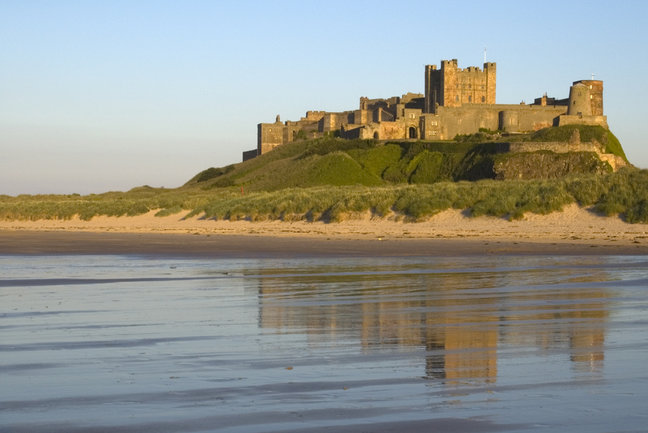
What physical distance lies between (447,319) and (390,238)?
1664cm

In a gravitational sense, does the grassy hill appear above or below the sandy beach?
above

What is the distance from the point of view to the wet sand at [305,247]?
66.0ft


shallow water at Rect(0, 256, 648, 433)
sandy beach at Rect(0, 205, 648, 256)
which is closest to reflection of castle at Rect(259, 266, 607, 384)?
shallow water at Rect(0, 256, 648, 433)

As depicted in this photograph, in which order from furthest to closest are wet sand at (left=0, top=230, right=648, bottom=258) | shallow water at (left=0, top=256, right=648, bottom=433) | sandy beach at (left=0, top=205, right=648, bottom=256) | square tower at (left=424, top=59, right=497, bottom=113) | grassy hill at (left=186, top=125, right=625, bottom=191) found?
1. square tower at (left=424, top=59, right=497, bottom=113)
2. grassy hill at (left=186, top=125, right=625, bottom=191)
3. sandy beach at (left=0, top=205, right=648, bottom=256)
4. wet sand at (left=0, top=230, right=648, bottom=258)
5. shallow water at (left=0, top=256, right=648, bottom=433)

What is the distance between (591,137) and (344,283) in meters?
53.4

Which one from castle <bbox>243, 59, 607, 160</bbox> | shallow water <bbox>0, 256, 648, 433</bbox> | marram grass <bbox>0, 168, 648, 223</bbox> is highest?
castle <bbox>243, 59, 607, 160</bbox>

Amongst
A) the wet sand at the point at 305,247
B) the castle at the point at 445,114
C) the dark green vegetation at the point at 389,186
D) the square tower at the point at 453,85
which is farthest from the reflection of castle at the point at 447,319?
the square tower at the point at 453,85

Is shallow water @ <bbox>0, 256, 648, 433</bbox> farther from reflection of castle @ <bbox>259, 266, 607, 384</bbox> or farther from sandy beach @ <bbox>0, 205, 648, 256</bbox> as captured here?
sandy beach @ <bbox>0, 205, 648, 256</bbox>

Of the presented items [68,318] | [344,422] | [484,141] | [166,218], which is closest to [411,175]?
[484,141]

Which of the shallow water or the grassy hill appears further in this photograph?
the grassy hill

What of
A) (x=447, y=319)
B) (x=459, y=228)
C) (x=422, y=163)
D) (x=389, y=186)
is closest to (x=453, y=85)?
(x=422, y=163)

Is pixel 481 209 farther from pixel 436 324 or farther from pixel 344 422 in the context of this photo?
pixel 344 422

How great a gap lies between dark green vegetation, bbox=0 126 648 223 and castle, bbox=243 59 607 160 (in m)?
3.52

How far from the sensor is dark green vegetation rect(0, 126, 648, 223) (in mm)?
28109
